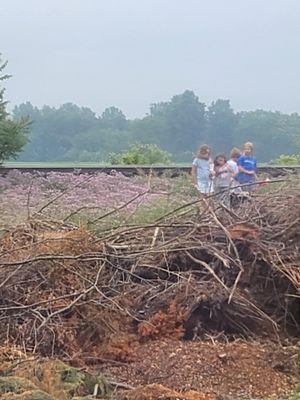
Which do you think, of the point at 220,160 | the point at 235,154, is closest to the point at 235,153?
the point at 235,154

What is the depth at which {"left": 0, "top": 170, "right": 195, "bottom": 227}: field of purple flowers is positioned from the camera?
35.7 ft

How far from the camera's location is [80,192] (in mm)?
16500

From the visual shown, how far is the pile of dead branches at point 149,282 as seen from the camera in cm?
637

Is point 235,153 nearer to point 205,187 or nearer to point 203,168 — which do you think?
Answer: point 203,168

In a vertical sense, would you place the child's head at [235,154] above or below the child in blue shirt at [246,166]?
above

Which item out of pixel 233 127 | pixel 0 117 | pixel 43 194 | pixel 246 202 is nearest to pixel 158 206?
pixel 246 202

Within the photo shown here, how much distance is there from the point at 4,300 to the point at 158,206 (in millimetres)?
3241

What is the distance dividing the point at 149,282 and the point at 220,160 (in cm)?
435

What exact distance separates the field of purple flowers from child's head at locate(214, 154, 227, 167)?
0.67 m

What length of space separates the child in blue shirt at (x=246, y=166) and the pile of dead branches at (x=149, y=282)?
3.66 m

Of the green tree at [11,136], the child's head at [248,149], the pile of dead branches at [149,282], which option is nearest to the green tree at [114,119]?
the green tree at [11,136]

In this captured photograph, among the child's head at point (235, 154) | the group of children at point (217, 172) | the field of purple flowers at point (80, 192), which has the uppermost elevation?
the child's head at point (235, 154)

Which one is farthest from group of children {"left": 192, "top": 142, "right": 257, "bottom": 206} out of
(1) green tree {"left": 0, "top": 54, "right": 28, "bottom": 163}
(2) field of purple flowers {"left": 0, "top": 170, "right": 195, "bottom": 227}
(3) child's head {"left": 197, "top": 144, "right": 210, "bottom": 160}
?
Answer: (1) green tree {"left": 0, "top": 54, "right": 28, "bottom": 163}

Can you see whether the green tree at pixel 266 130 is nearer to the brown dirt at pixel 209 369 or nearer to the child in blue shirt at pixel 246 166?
the child in blue shirt at pixel 246 166
